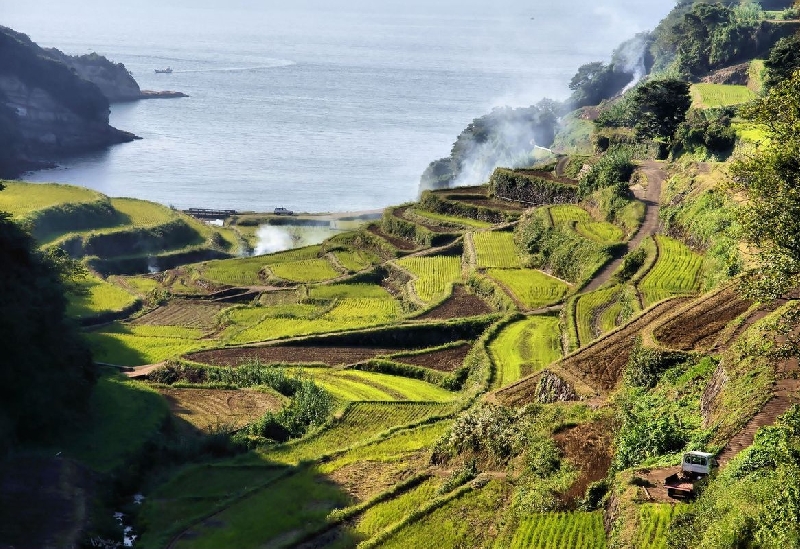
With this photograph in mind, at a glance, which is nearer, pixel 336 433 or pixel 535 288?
pixel 336 433

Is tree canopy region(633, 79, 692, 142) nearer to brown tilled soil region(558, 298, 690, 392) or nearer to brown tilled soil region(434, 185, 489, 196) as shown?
brown tilled soil region(434, 185, 489, 196)

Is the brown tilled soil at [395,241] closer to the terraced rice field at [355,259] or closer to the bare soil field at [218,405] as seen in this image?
the terraced rice field at [355,259]

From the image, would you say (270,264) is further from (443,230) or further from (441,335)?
(441,335)

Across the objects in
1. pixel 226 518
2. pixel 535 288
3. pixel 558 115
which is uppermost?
pixel 558 115

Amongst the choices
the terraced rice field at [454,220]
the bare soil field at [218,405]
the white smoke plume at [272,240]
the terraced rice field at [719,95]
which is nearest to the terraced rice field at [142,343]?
the bare soil field at [218,405]

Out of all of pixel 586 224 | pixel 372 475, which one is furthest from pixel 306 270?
pixel 372 475

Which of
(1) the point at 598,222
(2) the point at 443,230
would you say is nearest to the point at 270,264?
(2) the point at 443,230
